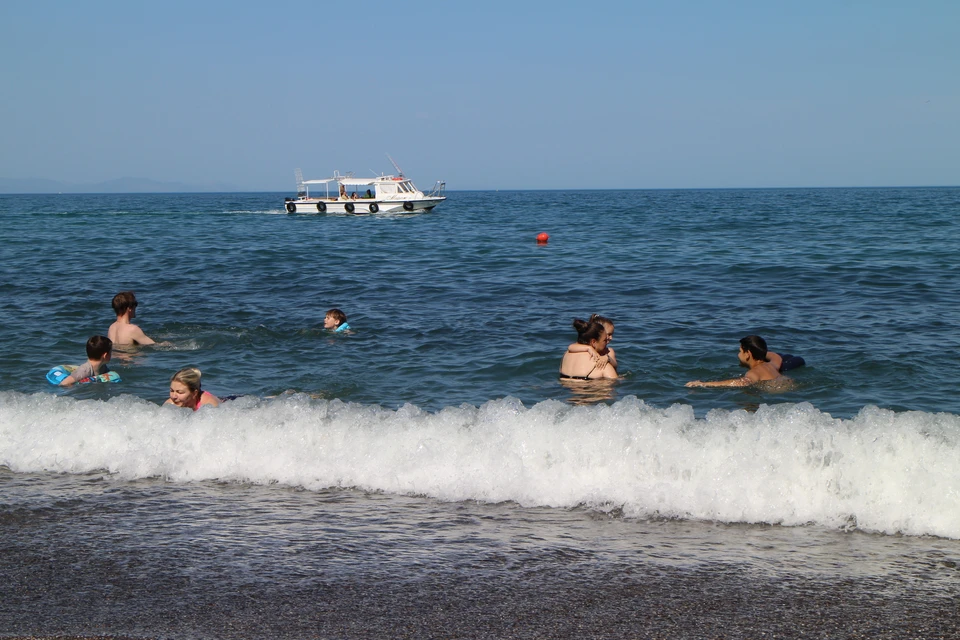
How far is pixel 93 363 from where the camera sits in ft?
34.8

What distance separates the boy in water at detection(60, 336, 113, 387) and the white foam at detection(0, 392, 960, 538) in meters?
3.07

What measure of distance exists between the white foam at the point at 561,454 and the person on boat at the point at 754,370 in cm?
369

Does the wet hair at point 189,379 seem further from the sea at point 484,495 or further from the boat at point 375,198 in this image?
the boat at point 375,198

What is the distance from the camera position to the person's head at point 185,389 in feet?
24.5

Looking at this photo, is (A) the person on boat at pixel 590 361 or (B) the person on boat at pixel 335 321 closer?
(A) the person on boat at pixel 590 361

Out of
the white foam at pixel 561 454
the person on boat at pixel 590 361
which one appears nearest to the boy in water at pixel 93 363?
the white foam at pixel 561 454

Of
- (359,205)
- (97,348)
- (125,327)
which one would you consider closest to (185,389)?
(97,348)

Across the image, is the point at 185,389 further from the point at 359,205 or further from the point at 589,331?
the point at 359,205

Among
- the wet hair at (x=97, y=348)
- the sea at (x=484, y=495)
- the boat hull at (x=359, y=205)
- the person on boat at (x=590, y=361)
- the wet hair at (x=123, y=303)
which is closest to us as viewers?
the sea at (x=484, y=495)

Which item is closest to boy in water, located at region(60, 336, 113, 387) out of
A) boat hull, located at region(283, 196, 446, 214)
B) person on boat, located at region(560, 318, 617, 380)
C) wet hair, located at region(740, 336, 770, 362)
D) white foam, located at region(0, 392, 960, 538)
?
white foam, located at region(0, 392, 960, 538)

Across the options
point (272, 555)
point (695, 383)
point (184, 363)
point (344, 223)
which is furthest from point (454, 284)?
point (344, 223)

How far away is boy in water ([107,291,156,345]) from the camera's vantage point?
12.8m

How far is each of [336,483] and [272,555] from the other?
1493mm

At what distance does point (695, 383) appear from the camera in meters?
10.2
